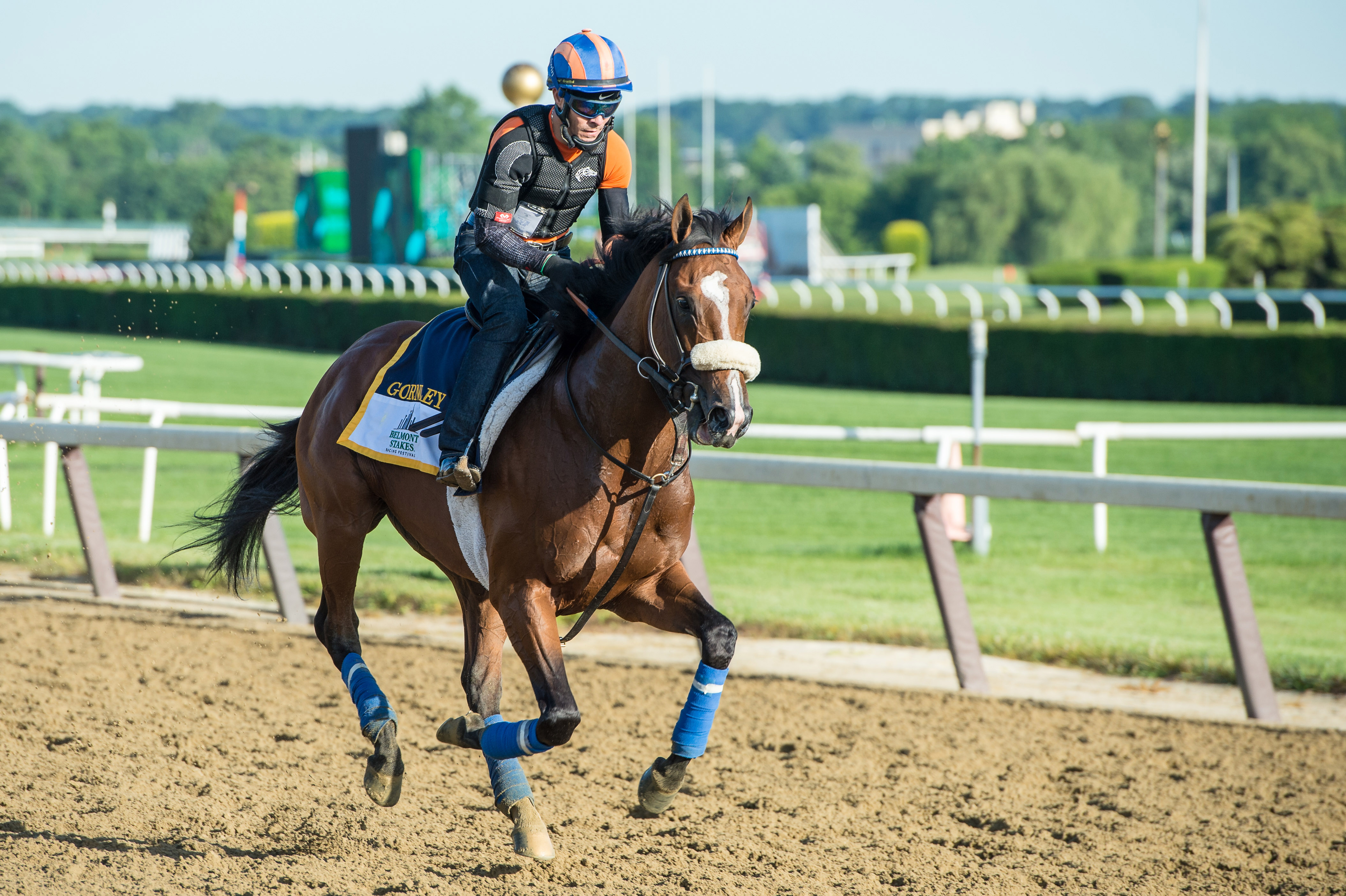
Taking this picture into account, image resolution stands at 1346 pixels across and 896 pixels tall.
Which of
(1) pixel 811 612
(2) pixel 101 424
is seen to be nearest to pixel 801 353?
(1) pixel 811 612

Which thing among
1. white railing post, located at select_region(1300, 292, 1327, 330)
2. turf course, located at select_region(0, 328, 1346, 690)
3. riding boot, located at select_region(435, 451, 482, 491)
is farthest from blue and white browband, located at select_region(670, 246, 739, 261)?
white railing post, located at select_region(1300, 292, 1327, 330)

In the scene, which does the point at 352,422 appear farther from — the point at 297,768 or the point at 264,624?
the point at 264,624

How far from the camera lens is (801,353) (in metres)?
22.1

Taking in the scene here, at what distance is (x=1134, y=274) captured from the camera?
32.9 meters

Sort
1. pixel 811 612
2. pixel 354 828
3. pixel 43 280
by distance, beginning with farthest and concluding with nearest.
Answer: pixel 43 280
pixel 811 612
pixel 354 828

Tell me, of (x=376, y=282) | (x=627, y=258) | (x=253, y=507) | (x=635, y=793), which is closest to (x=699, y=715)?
(x=635, y=793)

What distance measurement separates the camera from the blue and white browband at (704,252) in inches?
122

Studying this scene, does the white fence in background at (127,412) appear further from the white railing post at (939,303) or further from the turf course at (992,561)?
the white railing post at (939,303)

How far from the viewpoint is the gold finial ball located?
23.1 feet

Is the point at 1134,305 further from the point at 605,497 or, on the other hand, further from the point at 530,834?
the point at 530,834

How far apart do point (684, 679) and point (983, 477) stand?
1.59 m

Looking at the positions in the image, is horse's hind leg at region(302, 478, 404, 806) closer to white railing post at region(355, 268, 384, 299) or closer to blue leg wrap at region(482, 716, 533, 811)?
blue leg wrap at region(482, 716, 533, 811)

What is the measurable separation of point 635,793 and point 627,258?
5.93ft

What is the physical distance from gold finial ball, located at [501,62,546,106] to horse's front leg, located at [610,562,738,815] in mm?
4105
